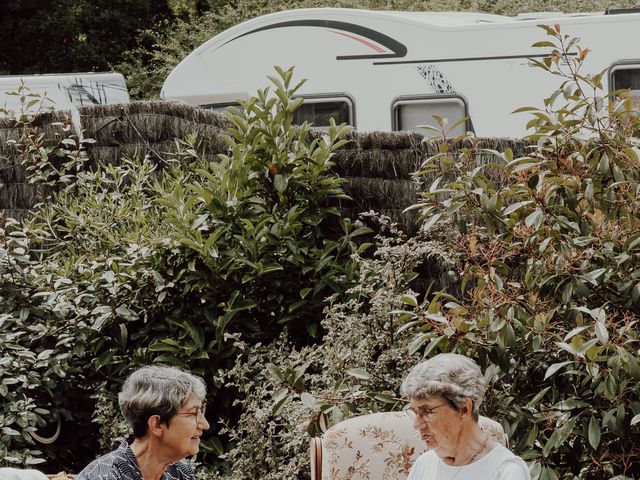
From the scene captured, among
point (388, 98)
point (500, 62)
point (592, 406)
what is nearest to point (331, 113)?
point (388, 98)

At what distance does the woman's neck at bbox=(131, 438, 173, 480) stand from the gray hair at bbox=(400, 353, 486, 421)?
2.97 feet

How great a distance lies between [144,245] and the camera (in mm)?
6531

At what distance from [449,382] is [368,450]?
0.65 meters

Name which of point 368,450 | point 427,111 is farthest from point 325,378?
point 427,111

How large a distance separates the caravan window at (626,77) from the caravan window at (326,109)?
217 cm

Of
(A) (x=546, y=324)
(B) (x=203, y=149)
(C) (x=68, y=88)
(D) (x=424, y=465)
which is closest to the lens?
(D) (x=424, y=465)

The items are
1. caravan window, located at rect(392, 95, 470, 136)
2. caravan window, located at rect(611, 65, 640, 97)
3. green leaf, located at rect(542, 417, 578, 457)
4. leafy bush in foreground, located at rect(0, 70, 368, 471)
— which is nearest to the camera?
green leaf, located at rect(542, 417, 578, 457)

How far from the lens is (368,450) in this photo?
14.6ft

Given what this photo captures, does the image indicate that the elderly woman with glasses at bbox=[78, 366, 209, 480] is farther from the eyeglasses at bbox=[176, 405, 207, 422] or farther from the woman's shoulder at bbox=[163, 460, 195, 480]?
the woman's shoulder at bbox=[163, 460, 195, 480]

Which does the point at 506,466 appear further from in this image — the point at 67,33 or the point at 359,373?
the point at 67,33

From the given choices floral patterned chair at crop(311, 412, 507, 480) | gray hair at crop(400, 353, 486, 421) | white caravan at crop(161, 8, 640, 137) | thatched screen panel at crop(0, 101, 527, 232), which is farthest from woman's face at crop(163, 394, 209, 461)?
white caravan at crop(161, 8, 640, 137)

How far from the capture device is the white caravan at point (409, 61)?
8.56 metres

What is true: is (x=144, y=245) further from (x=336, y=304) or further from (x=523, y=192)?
(x=523, y=192)

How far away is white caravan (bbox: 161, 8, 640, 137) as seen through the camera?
8.56m
